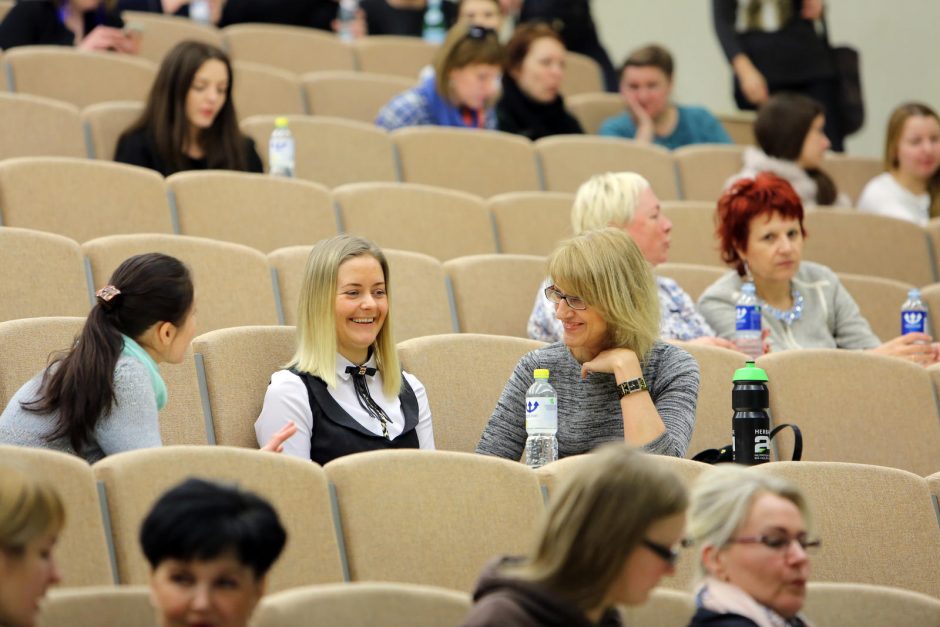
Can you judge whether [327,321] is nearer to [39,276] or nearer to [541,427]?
[541,427]

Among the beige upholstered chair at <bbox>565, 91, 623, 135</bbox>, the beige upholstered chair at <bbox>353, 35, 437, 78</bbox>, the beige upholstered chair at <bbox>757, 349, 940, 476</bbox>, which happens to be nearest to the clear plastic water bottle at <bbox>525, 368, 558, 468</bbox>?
the beige upholstered chair at <bbox>757, 349, 940, 476</bbox>

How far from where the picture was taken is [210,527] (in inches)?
75.6

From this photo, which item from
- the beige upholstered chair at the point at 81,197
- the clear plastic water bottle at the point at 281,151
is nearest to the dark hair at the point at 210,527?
the beige upholstered chair at the point at 81,197

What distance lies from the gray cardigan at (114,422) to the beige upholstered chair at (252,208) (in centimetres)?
138

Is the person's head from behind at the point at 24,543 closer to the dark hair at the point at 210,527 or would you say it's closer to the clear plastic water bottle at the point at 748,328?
the dark hair at the point at 210,527

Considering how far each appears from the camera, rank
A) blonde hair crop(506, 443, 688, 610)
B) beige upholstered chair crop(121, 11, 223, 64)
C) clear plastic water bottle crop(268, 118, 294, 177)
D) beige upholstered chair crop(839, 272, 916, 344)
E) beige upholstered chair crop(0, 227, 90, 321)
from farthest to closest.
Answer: beige upholstered chair crop(121, 11, 223, 64) < clear plastic water bottle crop(268, 118, 294, 177) < beige upholstered chair crop(839, 272, 916, 344) < beige upholstered chair crop(0, 227, 90, 321) < blonde hair crop(506, 443, 688, 610)

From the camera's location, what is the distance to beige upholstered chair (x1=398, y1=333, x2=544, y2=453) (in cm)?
328

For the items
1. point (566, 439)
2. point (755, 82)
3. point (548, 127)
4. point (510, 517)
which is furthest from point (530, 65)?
point (510, 517)

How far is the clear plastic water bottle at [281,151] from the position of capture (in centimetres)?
466

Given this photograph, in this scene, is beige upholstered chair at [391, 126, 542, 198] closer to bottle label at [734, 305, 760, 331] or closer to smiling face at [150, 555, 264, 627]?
bottle label at [734, 305, 760, 331]

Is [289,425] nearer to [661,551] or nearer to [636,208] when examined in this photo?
[661,551]

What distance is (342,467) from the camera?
2.50 metres

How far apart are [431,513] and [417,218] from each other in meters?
1.89

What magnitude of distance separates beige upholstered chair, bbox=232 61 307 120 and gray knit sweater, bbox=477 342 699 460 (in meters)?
2.48
